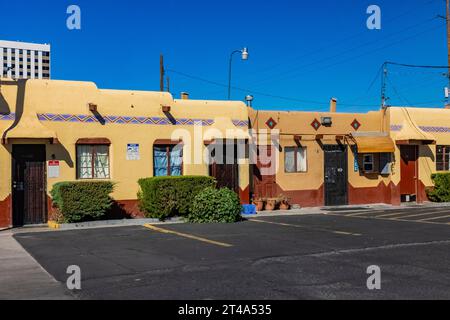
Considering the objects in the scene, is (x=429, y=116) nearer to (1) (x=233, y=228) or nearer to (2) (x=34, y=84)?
(1) (x=233, y=228)

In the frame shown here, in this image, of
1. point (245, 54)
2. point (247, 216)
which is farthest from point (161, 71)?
point (247, 216)

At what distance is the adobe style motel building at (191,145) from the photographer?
16406mm

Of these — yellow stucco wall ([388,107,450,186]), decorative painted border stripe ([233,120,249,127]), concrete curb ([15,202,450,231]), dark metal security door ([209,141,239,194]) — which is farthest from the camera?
yellow stucco wall ([388,107,450,186])

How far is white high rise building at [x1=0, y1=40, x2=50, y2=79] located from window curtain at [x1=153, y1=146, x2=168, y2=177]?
32.6 m

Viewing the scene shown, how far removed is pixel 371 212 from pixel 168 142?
7.78 metres

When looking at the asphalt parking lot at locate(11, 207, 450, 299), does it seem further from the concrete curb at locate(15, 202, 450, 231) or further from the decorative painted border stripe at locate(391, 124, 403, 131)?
the decorative painted border stripe at locate(391, 124, 403, 131)

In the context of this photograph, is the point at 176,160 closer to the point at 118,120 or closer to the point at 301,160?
the point at 118,120

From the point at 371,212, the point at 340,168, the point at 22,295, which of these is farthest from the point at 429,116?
the point at 22,295

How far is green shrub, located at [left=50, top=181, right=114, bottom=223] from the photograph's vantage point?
15656 millimetres

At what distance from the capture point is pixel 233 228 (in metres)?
14.5

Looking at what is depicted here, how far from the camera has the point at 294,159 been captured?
21422 mm

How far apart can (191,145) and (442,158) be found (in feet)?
40.2

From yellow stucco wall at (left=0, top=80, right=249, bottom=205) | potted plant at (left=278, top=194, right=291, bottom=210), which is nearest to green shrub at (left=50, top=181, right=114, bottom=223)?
yellow stucco wall at (left=0, top=80, right=249, bottom=205)

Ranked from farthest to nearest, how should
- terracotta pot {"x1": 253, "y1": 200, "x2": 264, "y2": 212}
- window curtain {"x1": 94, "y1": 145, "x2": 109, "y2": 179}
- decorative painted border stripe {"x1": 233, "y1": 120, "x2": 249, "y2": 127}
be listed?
terracotta pot {"x1": 253, "y1": 200, "x2": 264, "y2": 212} → decorative painted border stripe {"x1": 233, "y1": 120, "x2": 249, "y2": 127} → window curtain {"x1": 94, "y1": 145, "x2": 109, "y2": 179}
